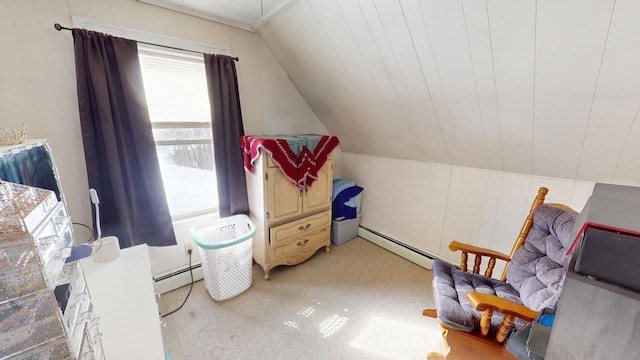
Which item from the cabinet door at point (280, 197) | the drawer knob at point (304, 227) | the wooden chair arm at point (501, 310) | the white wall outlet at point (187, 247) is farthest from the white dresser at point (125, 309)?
the wooden chair arm at point (501, 310)

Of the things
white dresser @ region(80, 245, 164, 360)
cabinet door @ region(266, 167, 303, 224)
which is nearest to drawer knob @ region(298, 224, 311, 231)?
cabinet door @ region(266, 167, 303, 224)

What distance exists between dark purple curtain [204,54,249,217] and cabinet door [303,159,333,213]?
610mm

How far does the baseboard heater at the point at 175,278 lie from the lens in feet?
6.64

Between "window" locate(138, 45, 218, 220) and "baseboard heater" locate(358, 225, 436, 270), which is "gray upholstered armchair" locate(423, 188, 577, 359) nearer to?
"baseboard heater" locate(358, 225, 436, 270)

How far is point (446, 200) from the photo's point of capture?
2305 millimetres

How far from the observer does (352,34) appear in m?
1.72

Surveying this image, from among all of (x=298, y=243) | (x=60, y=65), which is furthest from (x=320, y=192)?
(x=60, y=65)

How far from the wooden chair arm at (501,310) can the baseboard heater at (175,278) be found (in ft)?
7.11

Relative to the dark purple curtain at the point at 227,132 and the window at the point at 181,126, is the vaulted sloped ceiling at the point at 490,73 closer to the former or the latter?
the dark purple curtain at the point at 227,132

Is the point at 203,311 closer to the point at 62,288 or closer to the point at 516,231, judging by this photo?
the point at 62,288

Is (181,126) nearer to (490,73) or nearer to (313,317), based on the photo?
(313,317)

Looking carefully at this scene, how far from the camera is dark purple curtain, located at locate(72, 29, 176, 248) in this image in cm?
156

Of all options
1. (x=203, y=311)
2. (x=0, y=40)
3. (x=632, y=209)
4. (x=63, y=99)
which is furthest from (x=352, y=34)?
(x=203, y=311)

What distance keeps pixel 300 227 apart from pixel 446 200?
144 centimetres
